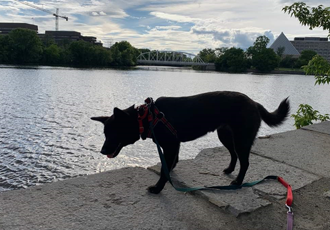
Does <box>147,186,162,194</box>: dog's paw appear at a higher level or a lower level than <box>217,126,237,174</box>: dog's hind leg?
lower

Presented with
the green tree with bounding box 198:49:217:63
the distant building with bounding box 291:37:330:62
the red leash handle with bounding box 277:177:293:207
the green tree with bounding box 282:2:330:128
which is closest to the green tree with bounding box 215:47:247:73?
the green tree with bounding box 198:49:217:63

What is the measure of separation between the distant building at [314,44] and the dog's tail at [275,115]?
197m

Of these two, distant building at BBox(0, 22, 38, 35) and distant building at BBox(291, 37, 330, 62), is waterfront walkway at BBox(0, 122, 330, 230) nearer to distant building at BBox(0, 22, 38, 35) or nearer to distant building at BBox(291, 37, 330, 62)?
distant building at BBox(0, 22, 38, 35)

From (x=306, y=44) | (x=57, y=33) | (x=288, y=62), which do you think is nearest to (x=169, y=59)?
(x=288, y=62)

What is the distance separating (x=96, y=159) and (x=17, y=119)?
6069 millimetres

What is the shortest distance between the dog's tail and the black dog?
202mm

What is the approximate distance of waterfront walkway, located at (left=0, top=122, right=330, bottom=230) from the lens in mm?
2559

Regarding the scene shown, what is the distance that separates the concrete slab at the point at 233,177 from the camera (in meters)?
2.98

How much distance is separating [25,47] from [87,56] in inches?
663

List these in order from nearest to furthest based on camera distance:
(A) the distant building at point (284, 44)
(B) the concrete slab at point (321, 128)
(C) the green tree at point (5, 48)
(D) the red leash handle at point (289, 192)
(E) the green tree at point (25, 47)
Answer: (D) the red leash handle at point (289, 192)
(B) the concrete slab at point (321, 128)
(C) the green tree at point (5, 48)
(E) the green tree at point (25, 47)
(A) the distant building at point (284, 44)

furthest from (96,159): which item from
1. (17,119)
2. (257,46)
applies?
(257,46)

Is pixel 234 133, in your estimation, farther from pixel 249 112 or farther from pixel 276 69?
pixel 276 69

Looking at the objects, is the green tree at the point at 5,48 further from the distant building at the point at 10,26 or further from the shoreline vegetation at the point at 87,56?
the distant building at the point at 10,26

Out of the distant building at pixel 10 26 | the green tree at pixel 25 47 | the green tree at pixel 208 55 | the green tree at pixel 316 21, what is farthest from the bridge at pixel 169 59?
the green tree at pixel 316 21
